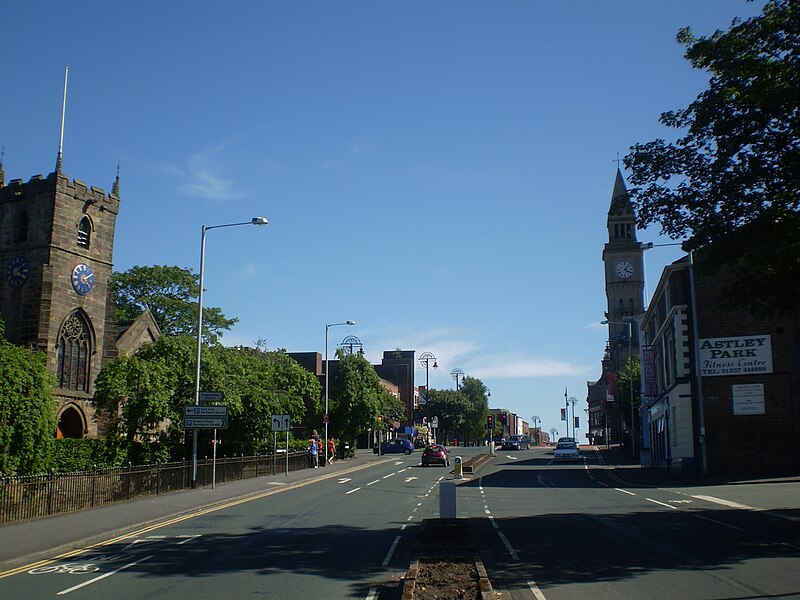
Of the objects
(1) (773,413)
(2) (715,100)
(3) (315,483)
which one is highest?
(2) (715,100)

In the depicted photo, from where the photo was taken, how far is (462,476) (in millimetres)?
39125

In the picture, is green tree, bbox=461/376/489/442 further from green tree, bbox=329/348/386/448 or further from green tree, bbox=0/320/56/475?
green tree, bbox=0/320/56/475

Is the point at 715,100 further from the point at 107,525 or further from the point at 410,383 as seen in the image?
the point at 410,383

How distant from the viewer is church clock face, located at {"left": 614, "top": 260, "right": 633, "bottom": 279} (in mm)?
121875

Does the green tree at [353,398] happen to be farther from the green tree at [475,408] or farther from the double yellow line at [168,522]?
the green tree at [475,408]

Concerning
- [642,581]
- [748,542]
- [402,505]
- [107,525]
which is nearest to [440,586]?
[642,581]

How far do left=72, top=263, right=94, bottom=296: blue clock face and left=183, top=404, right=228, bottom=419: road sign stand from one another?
22.1 meters

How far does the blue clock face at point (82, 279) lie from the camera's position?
47991 mm

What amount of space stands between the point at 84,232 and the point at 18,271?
15.0 ft

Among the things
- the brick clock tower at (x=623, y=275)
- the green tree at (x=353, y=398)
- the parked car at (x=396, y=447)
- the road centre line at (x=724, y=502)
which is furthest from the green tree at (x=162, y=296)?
the brick clock tower at (x=623, y=275)

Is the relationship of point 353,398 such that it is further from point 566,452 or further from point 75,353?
point 75,353

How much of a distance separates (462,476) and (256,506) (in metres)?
15.8

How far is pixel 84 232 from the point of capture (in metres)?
49.5

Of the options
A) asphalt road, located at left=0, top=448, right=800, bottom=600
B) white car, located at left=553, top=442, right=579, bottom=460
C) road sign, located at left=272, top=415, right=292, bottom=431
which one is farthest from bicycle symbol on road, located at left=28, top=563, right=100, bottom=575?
white car, located at left=553, top=442, right=579, bottom=460
